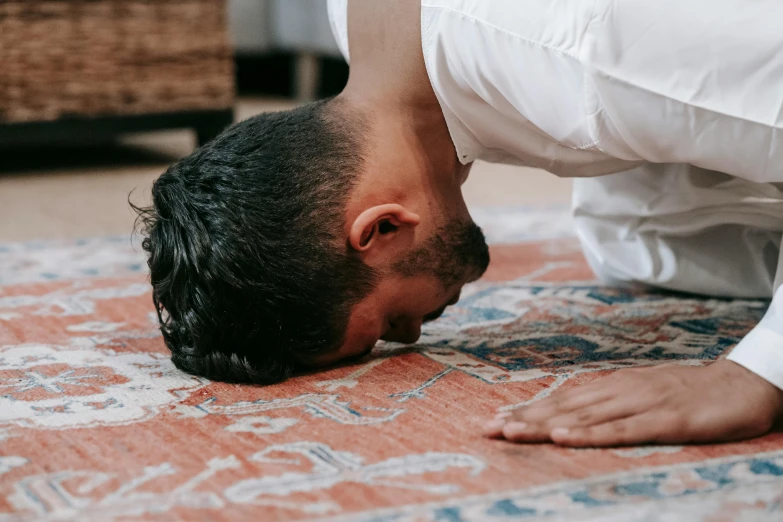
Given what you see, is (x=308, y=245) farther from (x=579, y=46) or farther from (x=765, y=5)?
(x=765, y=5)

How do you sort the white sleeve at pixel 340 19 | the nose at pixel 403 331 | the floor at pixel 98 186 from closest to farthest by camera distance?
the nose at pixel 403 331
the white sleeve at pixel 340 19
the floor at pixel 98 186

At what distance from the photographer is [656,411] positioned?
839mm

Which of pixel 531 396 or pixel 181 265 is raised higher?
pixel 181 265

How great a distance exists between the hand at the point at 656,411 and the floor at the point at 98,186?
1.18 m

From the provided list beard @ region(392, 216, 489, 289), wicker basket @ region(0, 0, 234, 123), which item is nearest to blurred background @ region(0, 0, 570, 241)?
wicker basket @ region(0, 0, 234, 123)

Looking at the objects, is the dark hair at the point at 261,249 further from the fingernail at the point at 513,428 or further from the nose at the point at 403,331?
the fingernail at the point at 513,428

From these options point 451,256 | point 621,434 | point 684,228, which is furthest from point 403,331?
point 684,228

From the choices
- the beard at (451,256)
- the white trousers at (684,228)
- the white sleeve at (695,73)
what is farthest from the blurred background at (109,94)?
the white sleeve at (695,73)

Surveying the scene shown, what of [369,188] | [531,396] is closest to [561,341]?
[531,396]

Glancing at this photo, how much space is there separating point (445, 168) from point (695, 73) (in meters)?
0.31

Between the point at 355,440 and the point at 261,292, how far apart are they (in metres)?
0.20

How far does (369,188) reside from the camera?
1024 mm

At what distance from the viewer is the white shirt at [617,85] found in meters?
0.87

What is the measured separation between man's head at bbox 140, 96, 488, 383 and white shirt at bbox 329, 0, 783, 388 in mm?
116
